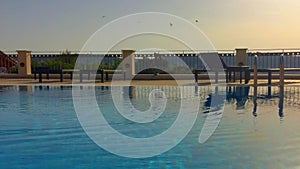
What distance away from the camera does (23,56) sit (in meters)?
17.1

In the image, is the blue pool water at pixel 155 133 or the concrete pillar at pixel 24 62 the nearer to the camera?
the blue pool water at pixel 155 133

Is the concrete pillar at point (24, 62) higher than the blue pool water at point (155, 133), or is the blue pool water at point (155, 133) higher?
the concrete pillar at point (24, 62)

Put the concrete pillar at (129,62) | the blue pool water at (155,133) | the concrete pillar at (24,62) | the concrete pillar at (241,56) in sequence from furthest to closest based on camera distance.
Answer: the concrete pillar at (24,62) → the concrete pillar at (129,62) → the concrete pillar at (241,56) → the blue pool water at (155,133)

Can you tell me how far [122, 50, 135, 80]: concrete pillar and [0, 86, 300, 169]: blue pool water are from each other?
28.9 feet

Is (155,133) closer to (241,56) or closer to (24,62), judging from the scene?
(241,56)

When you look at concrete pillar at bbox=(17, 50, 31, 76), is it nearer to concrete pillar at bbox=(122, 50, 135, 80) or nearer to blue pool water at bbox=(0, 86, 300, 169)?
concrete pillar at bbox=(122, 50, 135, 80)

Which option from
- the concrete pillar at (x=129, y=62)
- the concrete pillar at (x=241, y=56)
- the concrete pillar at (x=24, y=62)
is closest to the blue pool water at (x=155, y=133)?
the concrete pillar at (x=241, y=56)

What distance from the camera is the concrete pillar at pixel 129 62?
16453 millimetres

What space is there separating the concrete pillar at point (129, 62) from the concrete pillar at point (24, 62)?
4.54 m

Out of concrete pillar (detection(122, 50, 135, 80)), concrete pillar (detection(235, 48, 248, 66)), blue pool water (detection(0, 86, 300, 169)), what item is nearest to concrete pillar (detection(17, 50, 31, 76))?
concrete pillar (detection(122, 50, 135, 80))

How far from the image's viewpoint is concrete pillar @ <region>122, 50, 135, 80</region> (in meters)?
16.5

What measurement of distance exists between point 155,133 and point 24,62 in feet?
44.6

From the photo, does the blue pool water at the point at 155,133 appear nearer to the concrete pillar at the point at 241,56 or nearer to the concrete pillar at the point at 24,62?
the concrete pillar at the point at 241,56

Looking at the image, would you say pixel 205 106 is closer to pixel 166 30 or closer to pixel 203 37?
pixel 166 30
